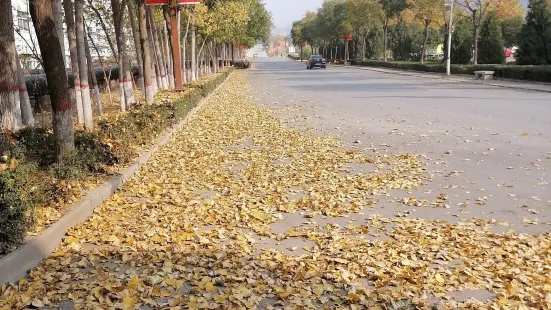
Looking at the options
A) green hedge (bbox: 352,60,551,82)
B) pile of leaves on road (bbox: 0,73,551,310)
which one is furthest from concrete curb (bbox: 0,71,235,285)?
green hedge (bbox: 352,60,551,82)

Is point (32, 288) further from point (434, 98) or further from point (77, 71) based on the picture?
point (434, 98)

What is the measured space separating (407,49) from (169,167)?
207 feet

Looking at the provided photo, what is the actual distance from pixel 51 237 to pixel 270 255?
202 centimetres

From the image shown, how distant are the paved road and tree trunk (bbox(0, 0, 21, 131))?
19.8 feet

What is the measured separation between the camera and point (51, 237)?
16.0 ft

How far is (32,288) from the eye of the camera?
4.07 meters

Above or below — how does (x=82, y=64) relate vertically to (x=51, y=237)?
above

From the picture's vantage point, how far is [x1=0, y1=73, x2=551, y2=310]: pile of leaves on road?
12.9 ft

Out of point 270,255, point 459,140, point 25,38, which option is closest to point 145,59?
point 459,140

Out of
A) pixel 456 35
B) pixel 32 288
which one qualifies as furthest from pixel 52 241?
pixel 456 35

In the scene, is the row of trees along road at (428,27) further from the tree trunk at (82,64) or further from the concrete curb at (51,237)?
the concrete curb at (51,237)

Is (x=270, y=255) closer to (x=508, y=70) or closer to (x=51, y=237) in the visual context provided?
(x=51, y=237)

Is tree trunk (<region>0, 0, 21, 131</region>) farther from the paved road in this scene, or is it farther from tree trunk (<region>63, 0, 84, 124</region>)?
the paved road

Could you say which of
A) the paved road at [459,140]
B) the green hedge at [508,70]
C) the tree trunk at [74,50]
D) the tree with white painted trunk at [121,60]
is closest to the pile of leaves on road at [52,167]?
the tree trunk at [74,50]
